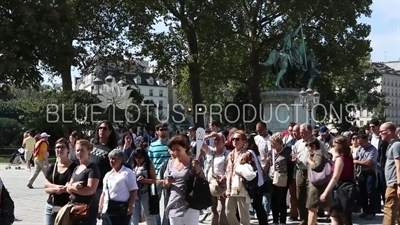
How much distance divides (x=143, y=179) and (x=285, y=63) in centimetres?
2259

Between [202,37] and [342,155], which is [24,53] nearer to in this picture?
[202,37]

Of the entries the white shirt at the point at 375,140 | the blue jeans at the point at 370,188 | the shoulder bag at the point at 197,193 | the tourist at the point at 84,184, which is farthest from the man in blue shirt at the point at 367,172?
the tourist at the point at 84,184

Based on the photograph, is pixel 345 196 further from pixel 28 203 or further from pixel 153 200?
pixel 28 203

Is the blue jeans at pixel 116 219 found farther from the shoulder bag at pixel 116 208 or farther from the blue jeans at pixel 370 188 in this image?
the blue jeans at pixel 370 188

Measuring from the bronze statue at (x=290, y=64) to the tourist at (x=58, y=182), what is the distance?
23.9 meters

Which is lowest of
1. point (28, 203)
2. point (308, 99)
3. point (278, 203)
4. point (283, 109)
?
point (28, 203)

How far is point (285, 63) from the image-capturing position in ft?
101

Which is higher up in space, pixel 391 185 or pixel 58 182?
pixel 58 182

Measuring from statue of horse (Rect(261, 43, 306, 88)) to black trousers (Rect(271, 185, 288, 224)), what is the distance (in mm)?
19466

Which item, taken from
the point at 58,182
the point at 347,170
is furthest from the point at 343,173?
the point at 58,182

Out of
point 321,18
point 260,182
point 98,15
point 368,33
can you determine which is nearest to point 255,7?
point 321,18

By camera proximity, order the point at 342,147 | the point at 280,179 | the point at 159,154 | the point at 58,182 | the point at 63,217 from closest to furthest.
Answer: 1. the point at 63,217
2. the point at 58,182
3. the point at 342,147
4. the point at 159,154
5. the point at 280,179

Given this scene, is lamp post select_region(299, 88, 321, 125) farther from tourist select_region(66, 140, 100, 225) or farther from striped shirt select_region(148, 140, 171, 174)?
tourist select_region(66, 140, 100, 225)

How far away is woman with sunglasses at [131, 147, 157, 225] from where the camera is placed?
916 cm
